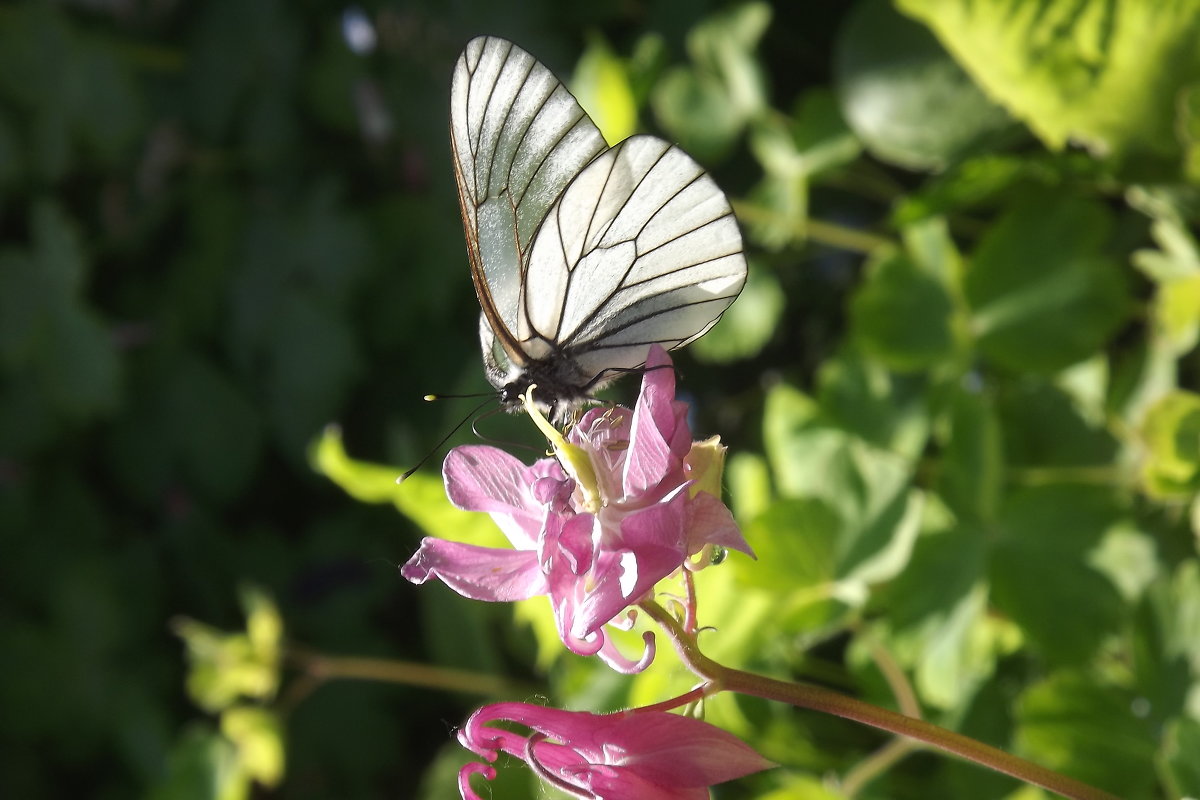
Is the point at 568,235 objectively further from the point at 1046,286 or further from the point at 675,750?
the point at 1046,286

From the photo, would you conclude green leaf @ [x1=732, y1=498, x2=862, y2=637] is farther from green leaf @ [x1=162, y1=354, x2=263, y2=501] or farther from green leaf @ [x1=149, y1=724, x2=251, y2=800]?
green leaf @ [x1=162, y1=354, x2=263, y2=501]

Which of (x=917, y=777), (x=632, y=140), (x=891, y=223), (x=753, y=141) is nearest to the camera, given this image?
(x=632, y=140)

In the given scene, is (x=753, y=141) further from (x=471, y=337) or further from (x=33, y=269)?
(x=33, y=269)

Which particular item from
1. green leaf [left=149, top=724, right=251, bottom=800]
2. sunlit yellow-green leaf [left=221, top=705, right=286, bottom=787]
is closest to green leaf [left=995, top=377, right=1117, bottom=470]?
sunlit yellow-green leaf [left=221, top=705, right=286, bottom=787]

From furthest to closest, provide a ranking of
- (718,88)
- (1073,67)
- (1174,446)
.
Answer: (718,88)
(1073,67)
(1174,446)

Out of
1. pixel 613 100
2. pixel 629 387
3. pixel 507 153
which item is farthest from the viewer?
pixel 629 387

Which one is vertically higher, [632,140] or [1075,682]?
[632,140]

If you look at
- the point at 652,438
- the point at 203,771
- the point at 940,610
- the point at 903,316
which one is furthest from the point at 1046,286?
the point at 203,771

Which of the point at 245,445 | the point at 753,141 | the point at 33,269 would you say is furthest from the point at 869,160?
the point at 33,269
